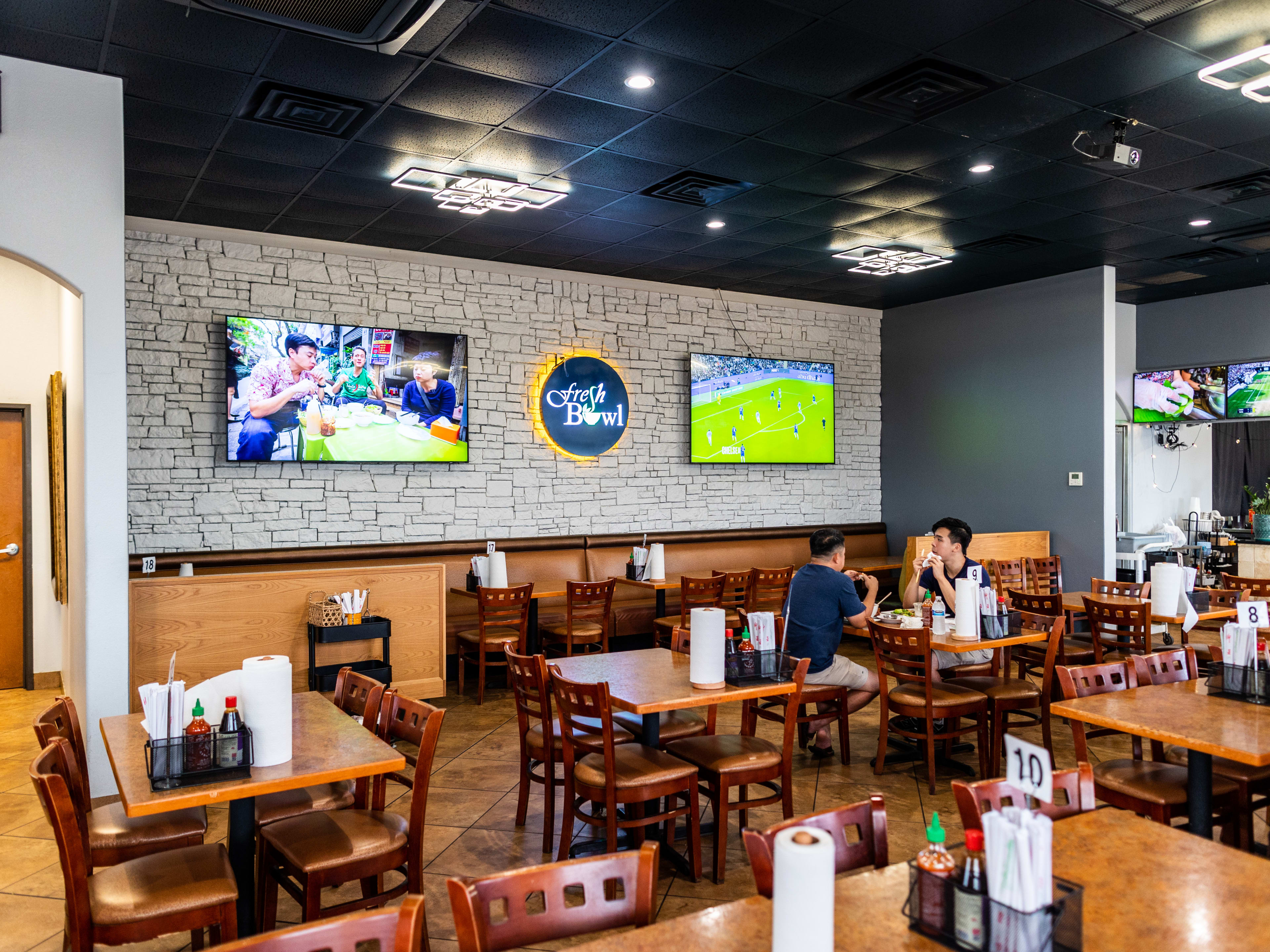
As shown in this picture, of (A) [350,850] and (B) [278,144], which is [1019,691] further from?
(B) [278,144]

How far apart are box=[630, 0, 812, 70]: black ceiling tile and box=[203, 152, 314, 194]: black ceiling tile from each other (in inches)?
107

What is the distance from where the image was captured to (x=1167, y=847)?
2.08 metres

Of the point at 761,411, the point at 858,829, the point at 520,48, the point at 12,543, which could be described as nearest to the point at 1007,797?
the point at 858,829

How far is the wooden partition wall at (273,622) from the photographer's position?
5562mm

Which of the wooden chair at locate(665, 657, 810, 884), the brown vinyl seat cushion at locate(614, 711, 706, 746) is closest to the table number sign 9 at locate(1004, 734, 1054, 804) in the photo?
the wooden chair at locate(665, 657, 810, 884)

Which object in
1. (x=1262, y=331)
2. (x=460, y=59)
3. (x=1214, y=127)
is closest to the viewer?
(x=460, y=59)

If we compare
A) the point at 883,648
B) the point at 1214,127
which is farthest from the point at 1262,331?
the point at 883,648

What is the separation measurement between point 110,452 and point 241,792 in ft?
8.96

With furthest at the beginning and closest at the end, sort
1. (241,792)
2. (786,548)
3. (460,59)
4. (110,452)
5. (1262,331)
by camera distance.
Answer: (786,548) < (1262,331) < (110,452) < (460,59) < (241,792)

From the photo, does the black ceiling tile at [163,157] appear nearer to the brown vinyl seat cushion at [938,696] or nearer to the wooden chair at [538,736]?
the wooden chair at [538,736]

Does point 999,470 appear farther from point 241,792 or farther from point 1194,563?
point 241,792

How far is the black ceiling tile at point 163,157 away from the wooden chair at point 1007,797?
5.28 meters

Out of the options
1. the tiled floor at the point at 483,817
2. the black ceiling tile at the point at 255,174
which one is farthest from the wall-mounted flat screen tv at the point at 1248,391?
the black ceiling tile at the point at 255,174

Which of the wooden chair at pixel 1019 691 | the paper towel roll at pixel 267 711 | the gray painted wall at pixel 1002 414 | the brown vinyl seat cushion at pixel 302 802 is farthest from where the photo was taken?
the gray painted wall at pixel 1002 414
